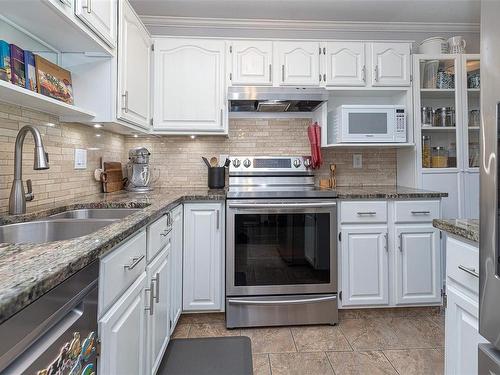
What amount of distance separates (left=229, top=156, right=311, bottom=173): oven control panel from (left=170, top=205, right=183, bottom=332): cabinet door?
31.8 inches

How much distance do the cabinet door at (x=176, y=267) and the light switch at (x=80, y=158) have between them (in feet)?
2.26

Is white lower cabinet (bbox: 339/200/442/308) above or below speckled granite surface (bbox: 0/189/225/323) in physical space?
below

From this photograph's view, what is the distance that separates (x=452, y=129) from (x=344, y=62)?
1.07 metres

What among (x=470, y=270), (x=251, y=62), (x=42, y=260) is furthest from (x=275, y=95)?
(x=42, y=260)

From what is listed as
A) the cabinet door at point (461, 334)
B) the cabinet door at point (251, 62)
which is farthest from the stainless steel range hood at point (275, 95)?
the cabinet door at point (461, 334)

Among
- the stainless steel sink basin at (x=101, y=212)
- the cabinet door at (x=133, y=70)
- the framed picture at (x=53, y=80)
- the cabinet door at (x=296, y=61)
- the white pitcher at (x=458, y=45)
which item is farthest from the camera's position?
the white pitcher at (x=458, y=45)

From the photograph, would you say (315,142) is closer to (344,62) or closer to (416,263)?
(344,62)

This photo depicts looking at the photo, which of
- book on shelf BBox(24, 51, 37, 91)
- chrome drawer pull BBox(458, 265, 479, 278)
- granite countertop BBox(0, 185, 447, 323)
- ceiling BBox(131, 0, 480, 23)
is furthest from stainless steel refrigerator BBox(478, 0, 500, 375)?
ceiling BBox(131, 0, 480, 23)

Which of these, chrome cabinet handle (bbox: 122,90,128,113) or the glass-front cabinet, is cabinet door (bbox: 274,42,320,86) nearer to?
the glass-front cabinet

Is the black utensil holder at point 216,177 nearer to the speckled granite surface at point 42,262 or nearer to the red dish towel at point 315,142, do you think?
the red dish towel at point 315,142

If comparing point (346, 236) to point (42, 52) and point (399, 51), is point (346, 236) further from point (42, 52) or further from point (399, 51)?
point (42, 52)

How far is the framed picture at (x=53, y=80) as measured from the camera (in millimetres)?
1391

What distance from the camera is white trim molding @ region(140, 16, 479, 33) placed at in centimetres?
264

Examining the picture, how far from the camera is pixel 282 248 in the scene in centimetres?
209
